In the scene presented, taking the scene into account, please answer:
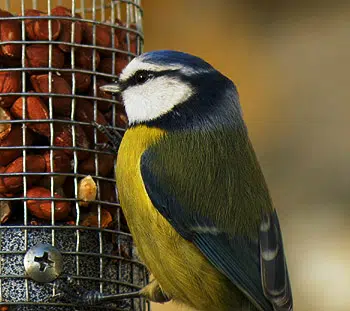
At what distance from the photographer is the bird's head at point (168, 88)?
5.29 metres

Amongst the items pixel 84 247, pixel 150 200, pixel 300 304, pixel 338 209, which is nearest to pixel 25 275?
pixel 84 247

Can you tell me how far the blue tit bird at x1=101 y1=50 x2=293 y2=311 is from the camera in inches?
203

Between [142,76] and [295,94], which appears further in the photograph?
[295,94]

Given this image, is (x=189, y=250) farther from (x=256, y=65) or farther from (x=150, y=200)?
(x=256, y=65)

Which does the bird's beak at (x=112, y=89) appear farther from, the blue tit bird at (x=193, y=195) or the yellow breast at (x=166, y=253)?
the yellow breast at (x=166, y=253)

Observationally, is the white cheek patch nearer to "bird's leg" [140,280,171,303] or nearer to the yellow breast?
the yellow breast

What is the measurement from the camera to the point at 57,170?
5.46 m

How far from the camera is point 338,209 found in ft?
28.7

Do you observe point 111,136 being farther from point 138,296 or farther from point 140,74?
point 138,296

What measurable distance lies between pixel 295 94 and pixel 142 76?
395cm

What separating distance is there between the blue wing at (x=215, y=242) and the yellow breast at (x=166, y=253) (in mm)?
32

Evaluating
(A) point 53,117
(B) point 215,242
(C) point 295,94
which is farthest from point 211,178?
(C) point 295,94

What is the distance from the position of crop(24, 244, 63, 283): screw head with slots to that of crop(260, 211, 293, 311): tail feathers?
33.3 inches

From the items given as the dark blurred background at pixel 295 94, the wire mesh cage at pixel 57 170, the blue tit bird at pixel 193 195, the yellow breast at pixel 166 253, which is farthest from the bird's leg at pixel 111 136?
the dark blurred background at pixel 295 94
